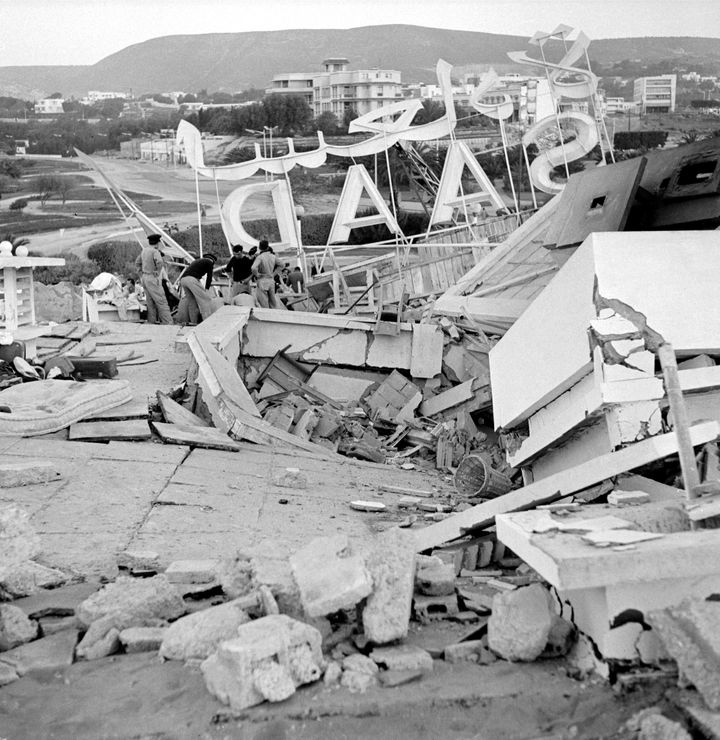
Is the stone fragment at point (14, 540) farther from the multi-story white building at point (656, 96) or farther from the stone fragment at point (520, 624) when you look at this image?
the multi-story white building at point (656, 96)

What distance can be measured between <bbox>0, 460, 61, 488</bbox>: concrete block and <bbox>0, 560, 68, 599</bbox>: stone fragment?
1.78m

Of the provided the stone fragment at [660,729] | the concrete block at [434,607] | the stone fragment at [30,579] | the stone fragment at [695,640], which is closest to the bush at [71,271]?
the stone fragment at [30,579]

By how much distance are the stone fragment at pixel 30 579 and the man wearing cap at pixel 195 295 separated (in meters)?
10.3

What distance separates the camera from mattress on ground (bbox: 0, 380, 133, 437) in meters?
7.95

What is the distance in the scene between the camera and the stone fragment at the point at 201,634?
3.53 meters

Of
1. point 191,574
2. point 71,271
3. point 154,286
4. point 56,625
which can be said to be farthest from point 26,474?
point 71,271

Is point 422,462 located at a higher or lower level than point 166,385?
lower

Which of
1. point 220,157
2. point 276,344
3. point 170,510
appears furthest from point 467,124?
point 170,510

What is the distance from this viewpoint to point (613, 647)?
3.21 meters

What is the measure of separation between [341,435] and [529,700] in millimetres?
7660

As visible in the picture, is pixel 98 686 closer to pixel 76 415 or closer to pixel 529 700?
pixel 529 700

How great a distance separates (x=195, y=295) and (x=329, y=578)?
38.6 feet

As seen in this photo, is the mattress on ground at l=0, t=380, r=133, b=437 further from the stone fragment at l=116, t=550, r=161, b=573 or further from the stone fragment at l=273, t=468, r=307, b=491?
the stone fragment at l=116, t=550, r=161, b=573

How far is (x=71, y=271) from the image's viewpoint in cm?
5078
